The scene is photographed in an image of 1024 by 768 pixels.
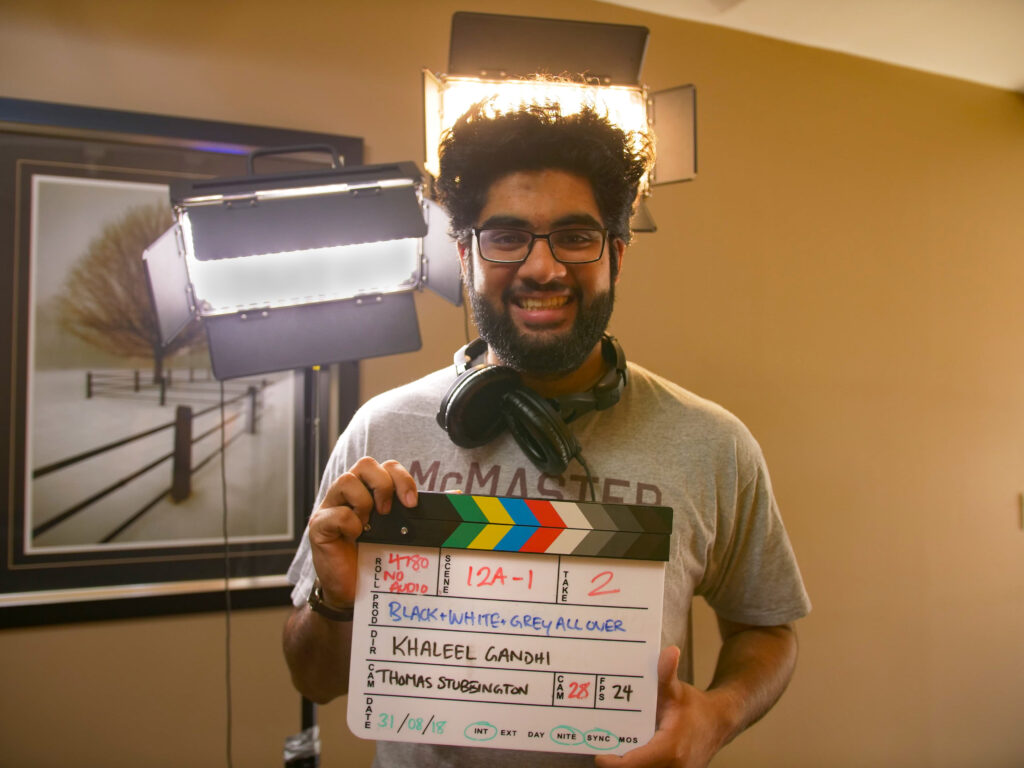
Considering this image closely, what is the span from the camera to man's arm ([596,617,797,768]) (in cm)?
73

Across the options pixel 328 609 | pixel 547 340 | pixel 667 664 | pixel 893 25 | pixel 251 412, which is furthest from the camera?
pixel 893 25

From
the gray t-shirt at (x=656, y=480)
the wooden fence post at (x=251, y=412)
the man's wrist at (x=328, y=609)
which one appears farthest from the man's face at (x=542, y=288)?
the wooden fence post at (x=251, y=412)

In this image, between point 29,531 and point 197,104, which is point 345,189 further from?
point 29,531

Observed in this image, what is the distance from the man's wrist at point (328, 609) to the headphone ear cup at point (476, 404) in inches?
10.6

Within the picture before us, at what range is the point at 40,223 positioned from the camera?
148 cm

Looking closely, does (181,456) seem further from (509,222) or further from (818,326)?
(818,326)

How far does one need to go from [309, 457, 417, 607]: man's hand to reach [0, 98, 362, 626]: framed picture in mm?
814

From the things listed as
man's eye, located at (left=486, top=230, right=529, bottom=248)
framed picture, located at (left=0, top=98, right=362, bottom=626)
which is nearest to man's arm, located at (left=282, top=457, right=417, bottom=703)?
man's eye, located at (left=486, top=230, right=529, bottom=248)

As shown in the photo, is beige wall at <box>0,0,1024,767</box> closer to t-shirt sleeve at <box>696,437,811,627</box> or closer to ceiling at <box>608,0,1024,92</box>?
ceiling at <box>608,0,1024,92</box>

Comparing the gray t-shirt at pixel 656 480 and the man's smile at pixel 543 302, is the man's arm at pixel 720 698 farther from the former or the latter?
the man's smile at pixel 543 302

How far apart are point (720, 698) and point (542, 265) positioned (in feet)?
2.22

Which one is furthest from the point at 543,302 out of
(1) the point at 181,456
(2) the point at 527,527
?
(1) the point at 181,456

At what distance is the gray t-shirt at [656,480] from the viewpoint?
0.96 m

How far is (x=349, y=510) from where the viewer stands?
0.73 meters
